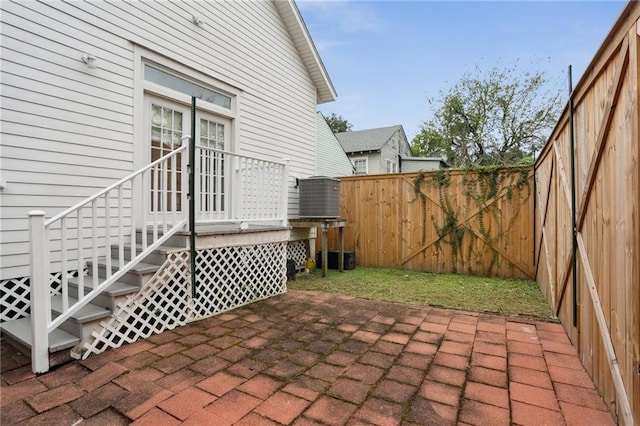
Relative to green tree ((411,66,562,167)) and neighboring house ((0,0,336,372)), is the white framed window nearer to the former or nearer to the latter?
green tree ((411,66,562,167))

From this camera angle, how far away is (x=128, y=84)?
3.96m

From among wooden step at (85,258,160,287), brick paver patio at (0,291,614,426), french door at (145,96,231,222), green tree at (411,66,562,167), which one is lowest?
brick paver patio at (0,291,614,426)

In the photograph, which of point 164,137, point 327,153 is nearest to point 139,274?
point 164,137

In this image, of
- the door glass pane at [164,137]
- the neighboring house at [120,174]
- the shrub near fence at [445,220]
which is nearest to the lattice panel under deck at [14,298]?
the neighboring house at [120,174]

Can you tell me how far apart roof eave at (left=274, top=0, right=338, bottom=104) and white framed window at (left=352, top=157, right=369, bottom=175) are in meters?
9.53

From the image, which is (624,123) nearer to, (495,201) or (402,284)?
(402,284)

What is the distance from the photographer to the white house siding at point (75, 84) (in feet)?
10.0

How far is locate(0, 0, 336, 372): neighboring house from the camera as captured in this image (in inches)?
111

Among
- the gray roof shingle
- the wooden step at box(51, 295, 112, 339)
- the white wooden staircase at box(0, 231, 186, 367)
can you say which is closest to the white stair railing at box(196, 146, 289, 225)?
the white wooden staircase at box(0, 231, 186, 367)

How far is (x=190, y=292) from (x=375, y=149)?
574 inches

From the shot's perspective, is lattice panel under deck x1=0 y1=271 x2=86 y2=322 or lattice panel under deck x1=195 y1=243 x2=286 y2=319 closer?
lattice panel under deck x1=0 y1=271 x2=86 y2=322

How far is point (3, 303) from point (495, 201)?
22.4ft

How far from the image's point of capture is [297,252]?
676 cm

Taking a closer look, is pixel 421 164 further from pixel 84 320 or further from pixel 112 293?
pixel 84 320
